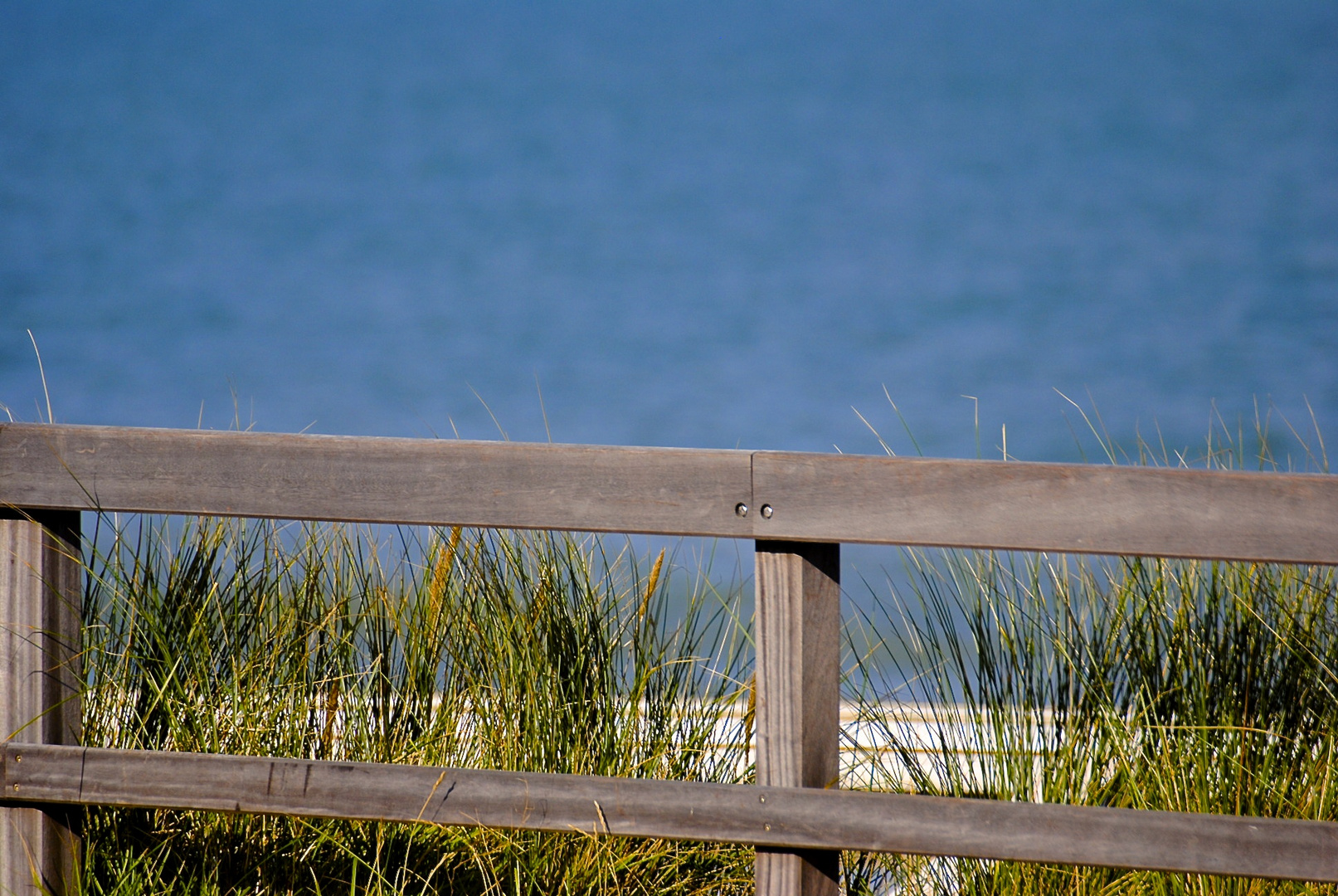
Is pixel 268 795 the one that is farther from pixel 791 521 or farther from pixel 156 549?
pixel 791 521

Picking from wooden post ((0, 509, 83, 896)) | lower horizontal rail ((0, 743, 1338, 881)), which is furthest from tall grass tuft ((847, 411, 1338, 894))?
wooden post ((0, 509, 83, 896))

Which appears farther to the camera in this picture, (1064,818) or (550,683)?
(550,683)

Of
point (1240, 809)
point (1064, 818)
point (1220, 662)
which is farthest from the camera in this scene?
point (1220, 662)

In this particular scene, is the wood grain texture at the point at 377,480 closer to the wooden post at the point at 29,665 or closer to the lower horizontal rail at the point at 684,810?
the wooden post at the point at 29,665

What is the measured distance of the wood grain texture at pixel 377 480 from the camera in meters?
1.45

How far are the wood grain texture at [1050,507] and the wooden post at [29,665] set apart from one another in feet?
3.56

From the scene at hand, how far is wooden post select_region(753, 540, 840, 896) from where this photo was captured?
1442mm

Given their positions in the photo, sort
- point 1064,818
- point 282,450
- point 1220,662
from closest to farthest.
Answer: point 1064,818 < point 282,450 < point 1220,662

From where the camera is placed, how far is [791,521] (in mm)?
1428

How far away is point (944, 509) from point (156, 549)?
4.69 ft

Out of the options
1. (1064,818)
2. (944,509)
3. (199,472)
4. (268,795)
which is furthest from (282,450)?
(1064,818)

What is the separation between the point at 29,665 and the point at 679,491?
103cm

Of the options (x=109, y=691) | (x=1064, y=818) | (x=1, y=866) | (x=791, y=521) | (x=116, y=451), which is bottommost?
(x=1, y=866)

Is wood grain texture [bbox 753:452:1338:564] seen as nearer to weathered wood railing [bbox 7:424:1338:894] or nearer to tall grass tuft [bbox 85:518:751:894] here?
weathered wood railing [bbox 7:424:1338:894]
